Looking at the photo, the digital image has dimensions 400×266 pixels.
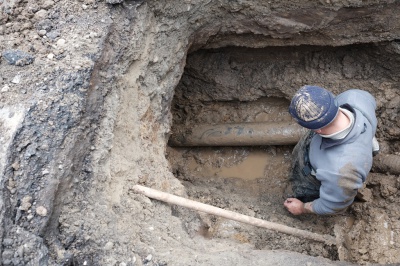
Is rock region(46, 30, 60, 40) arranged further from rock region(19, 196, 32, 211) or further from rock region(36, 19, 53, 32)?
rock region(19, 196, 32, 211)

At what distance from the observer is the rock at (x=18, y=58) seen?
247 centimetres

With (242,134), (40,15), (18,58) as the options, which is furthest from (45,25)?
(242,134)

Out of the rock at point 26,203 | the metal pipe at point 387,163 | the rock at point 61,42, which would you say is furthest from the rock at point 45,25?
the metal pipe at point 387,163

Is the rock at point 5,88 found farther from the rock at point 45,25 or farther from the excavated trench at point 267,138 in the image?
the excavated trench at point 267,138

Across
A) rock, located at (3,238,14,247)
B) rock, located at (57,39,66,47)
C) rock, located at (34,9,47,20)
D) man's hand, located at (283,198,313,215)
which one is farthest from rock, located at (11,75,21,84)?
man's hand, located at (283,198,313,215)

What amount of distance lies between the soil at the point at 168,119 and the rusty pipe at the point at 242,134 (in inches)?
5.0

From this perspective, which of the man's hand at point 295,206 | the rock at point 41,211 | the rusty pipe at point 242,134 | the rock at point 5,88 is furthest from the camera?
the rusty pipe at point 242,134

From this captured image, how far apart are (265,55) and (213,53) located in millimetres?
474

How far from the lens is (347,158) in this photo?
2.65 m

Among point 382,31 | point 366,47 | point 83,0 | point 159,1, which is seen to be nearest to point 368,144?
point 382,31

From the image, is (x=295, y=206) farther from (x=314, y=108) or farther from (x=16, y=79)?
(x=16, y=79)

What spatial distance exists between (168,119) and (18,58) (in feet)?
4.22

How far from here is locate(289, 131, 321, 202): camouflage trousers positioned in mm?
3268

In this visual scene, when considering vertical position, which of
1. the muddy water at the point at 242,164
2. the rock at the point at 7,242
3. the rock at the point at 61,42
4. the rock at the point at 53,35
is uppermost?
the rock at the point at 53,35
